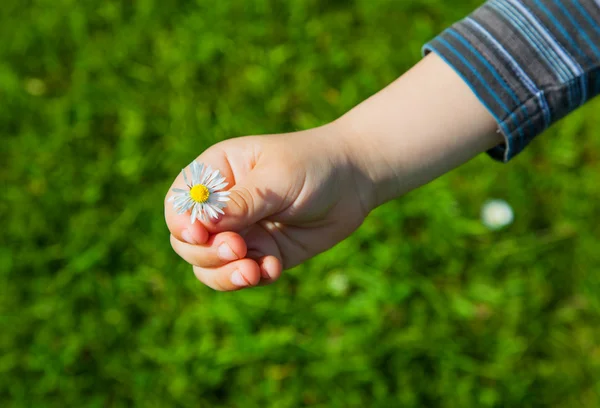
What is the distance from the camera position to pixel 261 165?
997mm

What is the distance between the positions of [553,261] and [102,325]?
1.19 meters

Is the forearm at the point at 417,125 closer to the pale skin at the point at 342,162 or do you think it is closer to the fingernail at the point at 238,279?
the pale skin at the point at 342,162

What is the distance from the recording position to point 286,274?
166 centimetres

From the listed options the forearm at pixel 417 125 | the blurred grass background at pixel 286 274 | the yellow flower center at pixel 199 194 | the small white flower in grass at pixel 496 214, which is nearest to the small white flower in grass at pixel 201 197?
the yellow flower center at pixel 199 194

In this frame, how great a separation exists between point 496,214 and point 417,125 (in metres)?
0.70

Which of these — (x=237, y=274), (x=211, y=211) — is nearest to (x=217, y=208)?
(x=211, y=211)

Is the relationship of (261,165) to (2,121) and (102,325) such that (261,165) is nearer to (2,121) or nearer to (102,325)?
(102,325)

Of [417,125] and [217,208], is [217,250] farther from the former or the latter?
[417,125]

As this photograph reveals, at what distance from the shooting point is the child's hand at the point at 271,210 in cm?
92

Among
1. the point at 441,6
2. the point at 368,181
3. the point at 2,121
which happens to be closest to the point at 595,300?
the point at 368,181

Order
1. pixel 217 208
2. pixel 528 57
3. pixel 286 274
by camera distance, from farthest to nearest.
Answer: pixel 286 274
pixel 528 57
pixel 217 208

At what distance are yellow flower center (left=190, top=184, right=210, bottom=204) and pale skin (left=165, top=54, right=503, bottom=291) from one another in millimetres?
65

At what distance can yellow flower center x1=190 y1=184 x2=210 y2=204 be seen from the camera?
0.89m

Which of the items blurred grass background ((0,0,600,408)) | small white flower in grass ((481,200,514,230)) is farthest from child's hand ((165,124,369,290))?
small white flower in grass ((481,200,514,230))
